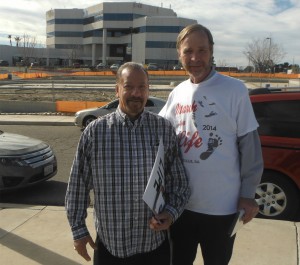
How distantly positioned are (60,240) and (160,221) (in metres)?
2.28

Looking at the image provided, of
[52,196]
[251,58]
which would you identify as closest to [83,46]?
[251,58]

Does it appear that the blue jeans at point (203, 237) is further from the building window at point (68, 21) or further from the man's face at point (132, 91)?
the building window at point (68, 21)

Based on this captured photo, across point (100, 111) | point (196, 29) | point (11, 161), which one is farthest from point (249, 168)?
point (100, 111)

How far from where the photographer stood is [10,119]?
16531mm

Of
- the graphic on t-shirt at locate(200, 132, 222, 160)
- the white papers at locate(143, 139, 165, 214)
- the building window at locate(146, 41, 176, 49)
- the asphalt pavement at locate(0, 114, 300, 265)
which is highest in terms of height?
the building window at locate(146, 41, 176, 49)

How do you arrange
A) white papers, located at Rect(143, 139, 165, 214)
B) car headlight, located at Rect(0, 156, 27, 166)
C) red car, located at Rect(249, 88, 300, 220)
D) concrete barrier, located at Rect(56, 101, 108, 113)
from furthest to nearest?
concrete barrier, located at Rect(56, 101, 108, 113) → car headlight, located at Rect(0, 156, 27, 166) → red car, located at Rect(249, 88, 300, 220) → white papers, located at Rect(143, 139, 165, 214)

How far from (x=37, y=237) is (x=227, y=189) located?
104 inches

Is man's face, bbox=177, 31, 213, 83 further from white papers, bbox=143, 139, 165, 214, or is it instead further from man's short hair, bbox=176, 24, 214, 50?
white papers, bbox=143, 139, 165, 214

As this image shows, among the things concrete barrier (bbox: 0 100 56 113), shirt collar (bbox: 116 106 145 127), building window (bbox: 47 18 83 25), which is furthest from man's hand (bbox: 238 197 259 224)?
building window (bbox: 47 18 83 25)

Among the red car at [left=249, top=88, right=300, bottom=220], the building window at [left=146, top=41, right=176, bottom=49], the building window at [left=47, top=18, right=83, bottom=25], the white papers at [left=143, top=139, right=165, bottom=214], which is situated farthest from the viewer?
the building window at [left=47, top=18, right=83, bottom=25]

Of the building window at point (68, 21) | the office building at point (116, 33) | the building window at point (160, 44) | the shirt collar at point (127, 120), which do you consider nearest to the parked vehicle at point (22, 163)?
the shirt collar at point (127, 120)

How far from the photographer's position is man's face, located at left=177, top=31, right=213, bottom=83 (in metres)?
→ 2.20

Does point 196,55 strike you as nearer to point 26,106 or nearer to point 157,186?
point 157,186

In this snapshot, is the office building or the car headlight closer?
the car headlight
